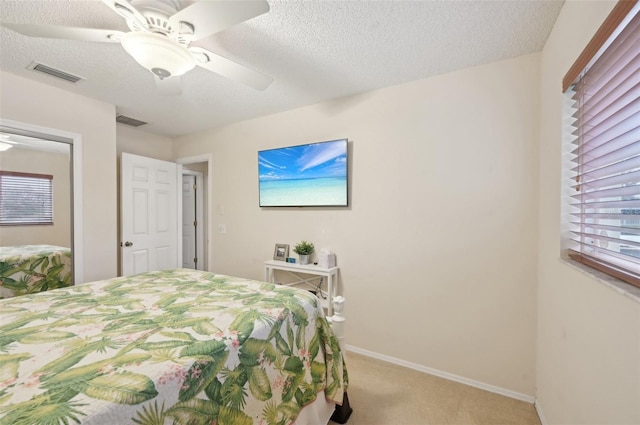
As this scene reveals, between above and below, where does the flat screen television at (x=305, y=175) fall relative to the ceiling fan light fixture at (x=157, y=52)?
below

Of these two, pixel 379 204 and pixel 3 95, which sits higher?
pixel 3 95

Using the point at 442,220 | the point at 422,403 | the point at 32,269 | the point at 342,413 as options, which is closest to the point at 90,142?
the point at 32,269

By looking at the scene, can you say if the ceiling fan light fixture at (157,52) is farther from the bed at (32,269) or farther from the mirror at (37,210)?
the bed at (32,269)

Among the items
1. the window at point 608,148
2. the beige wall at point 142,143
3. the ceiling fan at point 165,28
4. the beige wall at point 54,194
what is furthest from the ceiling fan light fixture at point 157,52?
the beige wall at point 142,143

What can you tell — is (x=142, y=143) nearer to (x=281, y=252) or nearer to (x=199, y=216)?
(x=199, y=216)

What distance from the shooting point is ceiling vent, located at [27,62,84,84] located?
6.66ft

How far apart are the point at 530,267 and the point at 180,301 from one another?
223cm

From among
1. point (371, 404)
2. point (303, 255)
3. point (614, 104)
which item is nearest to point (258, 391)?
point (371, 404)

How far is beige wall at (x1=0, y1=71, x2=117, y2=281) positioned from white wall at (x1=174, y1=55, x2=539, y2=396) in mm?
1879

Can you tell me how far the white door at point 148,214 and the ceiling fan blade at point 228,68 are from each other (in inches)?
86.5

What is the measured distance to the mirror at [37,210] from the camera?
220cm

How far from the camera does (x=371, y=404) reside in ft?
5.88

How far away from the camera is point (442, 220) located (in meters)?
2.12

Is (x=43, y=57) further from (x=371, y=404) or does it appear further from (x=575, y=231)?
(x=575, y=231)
